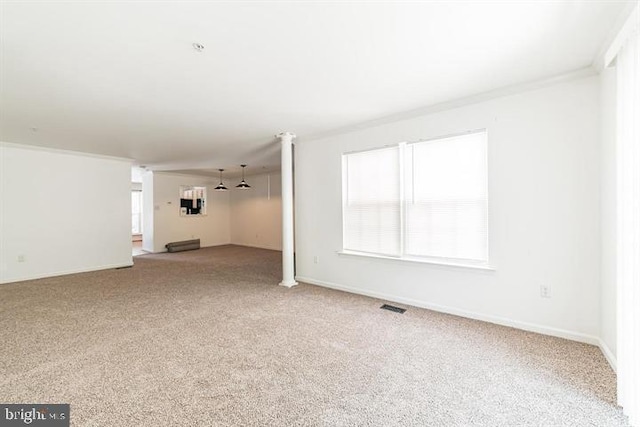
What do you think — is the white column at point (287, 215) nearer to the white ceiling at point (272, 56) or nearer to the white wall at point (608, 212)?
the white ceiling at point (272, 56)

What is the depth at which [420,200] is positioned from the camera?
341 cm

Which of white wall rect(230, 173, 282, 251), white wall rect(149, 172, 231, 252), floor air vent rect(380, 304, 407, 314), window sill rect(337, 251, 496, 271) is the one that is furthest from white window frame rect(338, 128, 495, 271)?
white wall rect(149, 172, 231, 252)

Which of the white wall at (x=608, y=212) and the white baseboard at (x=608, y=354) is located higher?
the white wall at (x=608, y=212)

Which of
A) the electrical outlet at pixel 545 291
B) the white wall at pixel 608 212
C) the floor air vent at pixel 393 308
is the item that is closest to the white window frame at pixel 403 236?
the electrical outlet at pixel 545 291

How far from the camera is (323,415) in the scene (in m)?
1.63

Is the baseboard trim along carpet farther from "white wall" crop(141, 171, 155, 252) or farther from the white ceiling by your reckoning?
"white wall" crop(141, 171, 155, 252)

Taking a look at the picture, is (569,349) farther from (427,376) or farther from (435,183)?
(435,183)

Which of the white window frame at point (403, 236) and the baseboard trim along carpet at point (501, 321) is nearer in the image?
the baseboard trim along carpet at point (501, 321)

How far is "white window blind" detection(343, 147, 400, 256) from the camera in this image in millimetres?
3645

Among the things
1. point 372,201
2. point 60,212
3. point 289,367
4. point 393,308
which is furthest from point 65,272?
point 393,308

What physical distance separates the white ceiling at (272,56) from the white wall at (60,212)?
5.91 ft

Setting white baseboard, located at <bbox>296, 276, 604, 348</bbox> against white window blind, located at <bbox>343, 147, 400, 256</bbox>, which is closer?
white baseboard, located at <bbox>296, 276, 604, 348</bbox>

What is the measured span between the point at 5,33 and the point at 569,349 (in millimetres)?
4911

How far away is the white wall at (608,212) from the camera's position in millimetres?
2090
